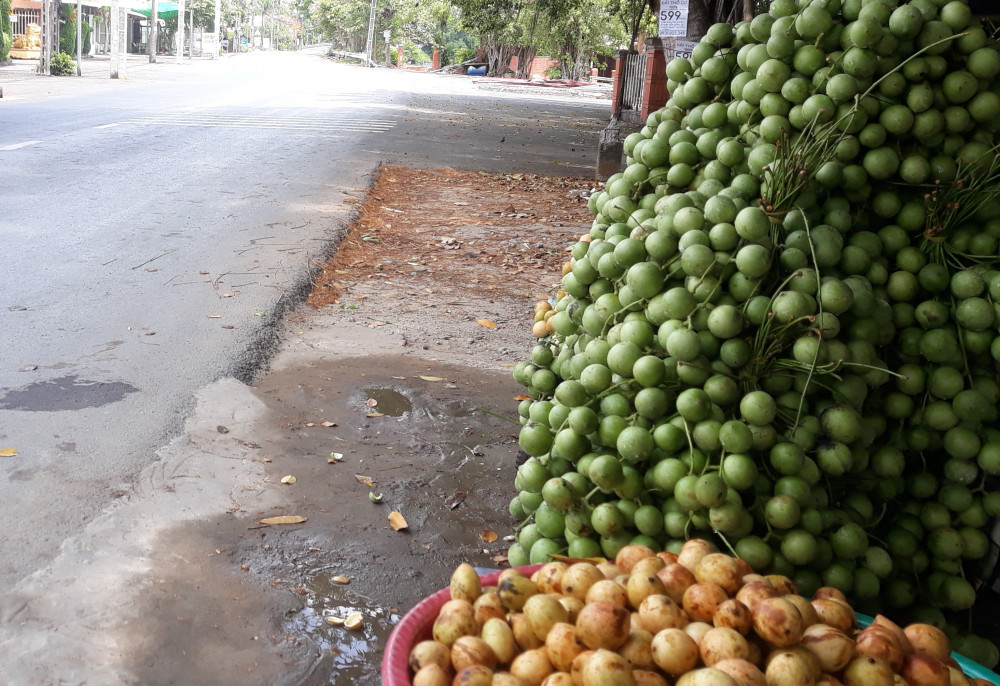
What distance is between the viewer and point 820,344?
83.7 inches

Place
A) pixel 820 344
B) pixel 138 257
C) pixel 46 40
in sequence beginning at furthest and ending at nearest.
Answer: pixel 46 40 < pixel 138 257 < pixel 820 344

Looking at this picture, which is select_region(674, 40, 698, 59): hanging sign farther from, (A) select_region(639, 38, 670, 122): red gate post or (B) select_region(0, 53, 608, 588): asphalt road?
(B) select_region(0, 53, 608, 588): asphalt road

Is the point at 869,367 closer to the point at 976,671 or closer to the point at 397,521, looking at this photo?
the point at 976,671

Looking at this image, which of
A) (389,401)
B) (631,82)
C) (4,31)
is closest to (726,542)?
(389,401)

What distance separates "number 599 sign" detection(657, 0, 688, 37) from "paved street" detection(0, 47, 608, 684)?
11.9ft

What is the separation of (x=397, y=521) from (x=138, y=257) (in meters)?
4.37

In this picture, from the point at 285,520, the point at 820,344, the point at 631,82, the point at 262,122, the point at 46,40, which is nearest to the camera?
the point at 820,344

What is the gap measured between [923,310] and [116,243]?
21.1 feet

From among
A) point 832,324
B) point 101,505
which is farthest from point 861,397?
point 101,505

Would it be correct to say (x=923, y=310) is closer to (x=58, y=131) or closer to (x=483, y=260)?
(x=483, y=260)

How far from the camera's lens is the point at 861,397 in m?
2.20

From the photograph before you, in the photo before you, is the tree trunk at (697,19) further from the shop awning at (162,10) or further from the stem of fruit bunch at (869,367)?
the shop awning at (162,10)

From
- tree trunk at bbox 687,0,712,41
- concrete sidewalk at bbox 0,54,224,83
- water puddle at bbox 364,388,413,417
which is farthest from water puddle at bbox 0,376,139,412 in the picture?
concrete sidewalk at bbox 0,54,224,83

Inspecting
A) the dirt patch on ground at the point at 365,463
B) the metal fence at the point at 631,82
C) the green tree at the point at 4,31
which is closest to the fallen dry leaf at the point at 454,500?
the dirt patch on ground at the point at 365,463
